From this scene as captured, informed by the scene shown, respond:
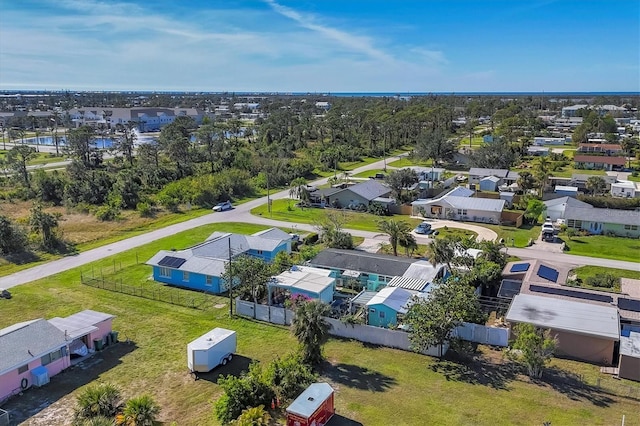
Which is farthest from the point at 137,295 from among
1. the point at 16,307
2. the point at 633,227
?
the point at 633,227

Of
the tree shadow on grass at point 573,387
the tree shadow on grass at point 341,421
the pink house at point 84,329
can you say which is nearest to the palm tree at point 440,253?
the tree shadow on grass at point 573,387

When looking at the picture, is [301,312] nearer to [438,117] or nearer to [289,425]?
[289,425]

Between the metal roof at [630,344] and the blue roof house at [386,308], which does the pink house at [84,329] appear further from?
the metal roof at [630,344]

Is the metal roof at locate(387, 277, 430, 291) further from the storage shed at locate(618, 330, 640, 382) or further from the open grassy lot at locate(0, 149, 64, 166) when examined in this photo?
the open grassy lot at locate(0, 149, 64, 166)

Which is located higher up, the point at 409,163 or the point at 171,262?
the point at 409,163

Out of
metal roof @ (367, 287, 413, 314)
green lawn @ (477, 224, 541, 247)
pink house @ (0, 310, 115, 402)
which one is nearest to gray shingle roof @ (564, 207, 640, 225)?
green lawn @ (477, 224, 541, 247)

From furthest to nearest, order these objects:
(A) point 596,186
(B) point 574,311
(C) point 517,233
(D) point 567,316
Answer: (A) point 596,186 < (C) point 517,233 < (B) point 574,311 < (D) point 567,316

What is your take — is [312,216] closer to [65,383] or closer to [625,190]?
[65,383]

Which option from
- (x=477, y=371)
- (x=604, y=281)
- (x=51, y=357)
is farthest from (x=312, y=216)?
(x=51, y=357)
